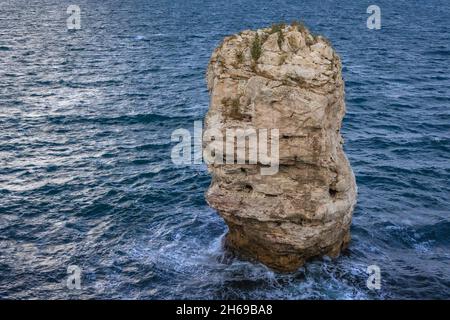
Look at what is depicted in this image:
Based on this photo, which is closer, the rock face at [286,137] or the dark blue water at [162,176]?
the rock face at [286,137]

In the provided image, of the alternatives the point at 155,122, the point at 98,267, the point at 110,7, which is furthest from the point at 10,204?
the point at 110,7

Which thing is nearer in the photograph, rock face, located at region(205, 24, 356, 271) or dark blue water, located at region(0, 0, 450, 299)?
rock face, located at region(205, 24, 356, 271)

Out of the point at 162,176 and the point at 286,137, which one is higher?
the point at 286,137

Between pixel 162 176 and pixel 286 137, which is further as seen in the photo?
pixel 162 176
